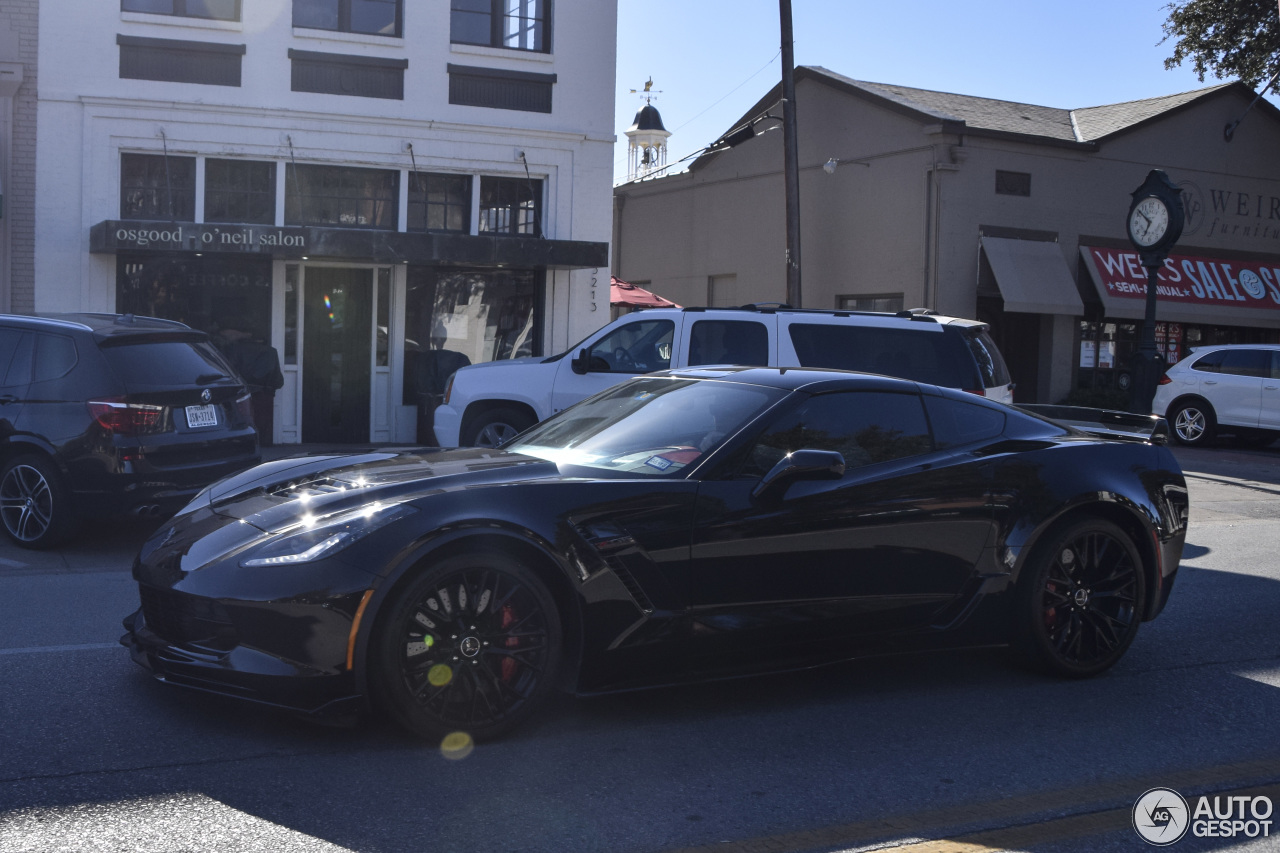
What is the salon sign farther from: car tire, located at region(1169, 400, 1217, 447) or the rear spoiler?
the rear spoiler

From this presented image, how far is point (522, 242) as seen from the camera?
599 inches

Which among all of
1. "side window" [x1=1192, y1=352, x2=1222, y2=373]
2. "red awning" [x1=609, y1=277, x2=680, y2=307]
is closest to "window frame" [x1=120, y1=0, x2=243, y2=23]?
"red awning" [x1=609, y1=277, x2=680, y2=307]

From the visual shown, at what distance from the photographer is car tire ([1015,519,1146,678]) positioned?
5.61 meters

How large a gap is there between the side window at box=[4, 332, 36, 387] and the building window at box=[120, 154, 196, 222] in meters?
6.70

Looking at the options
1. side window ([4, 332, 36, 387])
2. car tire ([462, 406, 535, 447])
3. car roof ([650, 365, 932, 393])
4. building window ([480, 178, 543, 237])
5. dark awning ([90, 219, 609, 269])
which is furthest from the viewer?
building window ([480, 178, 543, 237])

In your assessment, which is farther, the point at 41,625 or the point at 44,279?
the point at 44,279

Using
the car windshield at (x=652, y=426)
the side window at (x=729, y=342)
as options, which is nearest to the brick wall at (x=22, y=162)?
the side window at (x=729, y=342)

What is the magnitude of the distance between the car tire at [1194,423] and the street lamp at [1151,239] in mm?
3273

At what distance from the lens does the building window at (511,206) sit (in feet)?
53.5

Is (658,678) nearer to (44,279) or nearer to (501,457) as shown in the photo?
Result: (501,457)

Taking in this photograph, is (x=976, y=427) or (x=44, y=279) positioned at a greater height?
(x=44, y=279)

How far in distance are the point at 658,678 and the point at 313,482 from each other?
1.62m

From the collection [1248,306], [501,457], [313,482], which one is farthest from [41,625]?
[1248,306]

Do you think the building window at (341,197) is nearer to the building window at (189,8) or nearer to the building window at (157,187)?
the building window at (157,187)
